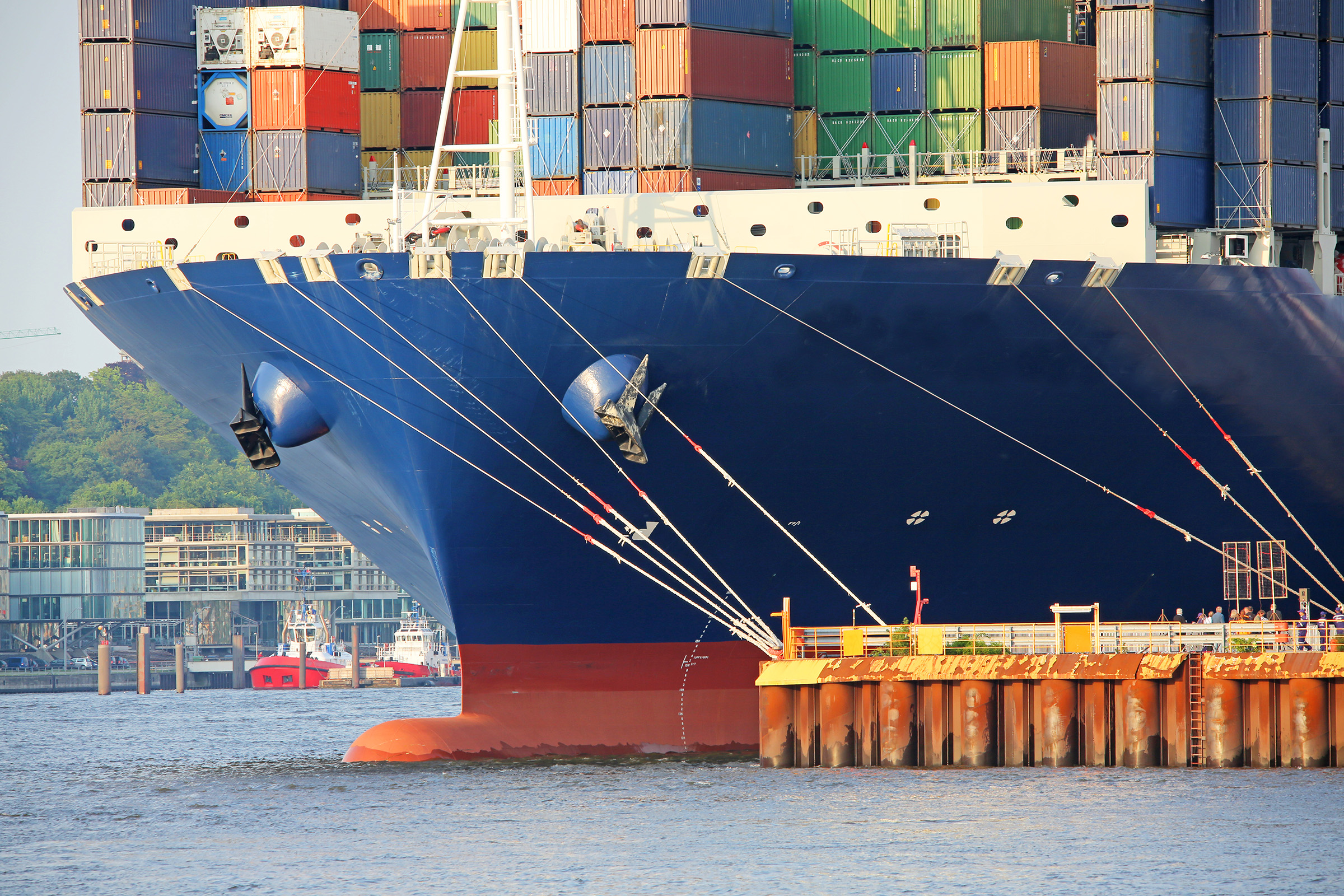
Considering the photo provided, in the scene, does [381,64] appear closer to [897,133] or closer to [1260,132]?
[897,133]

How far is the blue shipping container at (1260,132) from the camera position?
36406 mm

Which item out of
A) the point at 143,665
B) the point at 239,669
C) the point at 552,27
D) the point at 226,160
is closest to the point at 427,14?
the point at 552,27

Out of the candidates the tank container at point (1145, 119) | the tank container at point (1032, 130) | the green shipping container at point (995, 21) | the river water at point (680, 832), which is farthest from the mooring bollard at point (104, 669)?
the tank container at point (1145, 119)

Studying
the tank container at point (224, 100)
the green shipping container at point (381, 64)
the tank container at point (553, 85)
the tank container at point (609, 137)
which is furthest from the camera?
the green shipping container at point (381, 64)

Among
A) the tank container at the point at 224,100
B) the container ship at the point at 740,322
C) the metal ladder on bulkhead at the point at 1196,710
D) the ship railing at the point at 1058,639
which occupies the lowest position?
the metal ladder on bulkhead at the point at 1196,710

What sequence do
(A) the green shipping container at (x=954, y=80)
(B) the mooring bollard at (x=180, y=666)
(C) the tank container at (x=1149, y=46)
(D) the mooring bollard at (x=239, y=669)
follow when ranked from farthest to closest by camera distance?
1. (D) the mooring bollard at (x=239, y=669)
2. (B) the mooring bollard at (x=180, y=666)
3. (A) the green shipping container at (x=954, y=80)
4. (C) the tank container at (x=1149, y=46)

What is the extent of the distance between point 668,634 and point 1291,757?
10.3m

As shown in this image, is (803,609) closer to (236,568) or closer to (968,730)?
(968,730)

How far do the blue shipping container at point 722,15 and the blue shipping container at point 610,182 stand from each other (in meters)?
2.73

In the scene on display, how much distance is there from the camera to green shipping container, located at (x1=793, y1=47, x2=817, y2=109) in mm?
38031

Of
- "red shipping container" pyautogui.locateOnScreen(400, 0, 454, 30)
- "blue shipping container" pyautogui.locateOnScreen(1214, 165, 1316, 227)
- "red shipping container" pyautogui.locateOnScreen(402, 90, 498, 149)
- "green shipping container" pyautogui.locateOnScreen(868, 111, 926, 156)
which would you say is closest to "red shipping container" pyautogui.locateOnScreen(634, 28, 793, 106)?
"green shipping container" pyautogui.locateOnScreen(868, 111, 926, 156)

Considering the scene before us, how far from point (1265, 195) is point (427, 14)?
1687 cm

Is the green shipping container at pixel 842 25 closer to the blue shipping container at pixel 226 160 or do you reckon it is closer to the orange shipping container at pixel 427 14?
the orange shipping container at pixel 427 14

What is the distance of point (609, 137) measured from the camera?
119 ft
